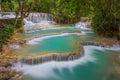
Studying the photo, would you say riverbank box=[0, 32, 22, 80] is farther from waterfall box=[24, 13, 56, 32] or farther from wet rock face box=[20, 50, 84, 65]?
waterfall box=[24, 13, 56, 32]

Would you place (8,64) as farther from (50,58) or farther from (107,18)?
(107,18)

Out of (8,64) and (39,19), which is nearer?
(8,64)

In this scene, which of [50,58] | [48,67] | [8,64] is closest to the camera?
[8,64]

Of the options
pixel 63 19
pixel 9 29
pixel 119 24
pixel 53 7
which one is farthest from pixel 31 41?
pixel 53 7

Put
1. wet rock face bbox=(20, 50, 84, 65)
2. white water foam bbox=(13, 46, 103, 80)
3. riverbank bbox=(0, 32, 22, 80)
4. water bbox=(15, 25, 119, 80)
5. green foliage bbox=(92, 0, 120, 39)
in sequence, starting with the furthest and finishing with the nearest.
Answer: green foliage bbox=(92, 0, 120, 39) < wet rock face bbox=(20, 50, 84, 65) < white water foam bbox=(13, 46, 103, 80) < water bbox=(15, 25, 119, 80) < riverbank bbox=(0, 32, 22, 80)

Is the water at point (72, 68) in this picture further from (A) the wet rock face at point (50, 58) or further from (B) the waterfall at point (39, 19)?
(B) the waterfall at point (39, 19)

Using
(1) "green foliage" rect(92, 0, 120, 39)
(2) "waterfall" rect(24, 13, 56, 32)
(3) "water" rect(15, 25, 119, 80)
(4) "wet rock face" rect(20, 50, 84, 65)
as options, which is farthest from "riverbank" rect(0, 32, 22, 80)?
(2) "waterfall" rect(24, 13, 56, 32)

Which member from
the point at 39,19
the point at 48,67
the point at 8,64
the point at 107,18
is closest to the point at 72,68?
the point at 48,67

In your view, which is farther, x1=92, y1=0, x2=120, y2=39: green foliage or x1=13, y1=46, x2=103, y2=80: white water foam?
x1=92, y1=0, x2=120, y2=39: green foliage

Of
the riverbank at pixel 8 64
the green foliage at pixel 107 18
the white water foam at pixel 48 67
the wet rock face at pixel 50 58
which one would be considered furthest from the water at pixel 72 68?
the green foliage at pixel 107 18

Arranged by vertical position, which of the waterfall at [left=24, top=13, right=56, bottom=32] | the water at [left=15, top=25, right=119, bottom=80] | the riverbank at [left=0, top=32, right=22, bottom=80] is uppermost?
the waterfall at [left=24, top=13, right=56, bottom=32]

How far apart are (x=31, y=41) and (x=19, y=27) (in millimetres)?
6233

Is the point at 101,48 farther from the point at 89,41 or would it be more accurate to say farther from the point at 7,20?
the point at 7,20

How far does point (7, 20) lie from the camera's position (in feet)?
61.8
